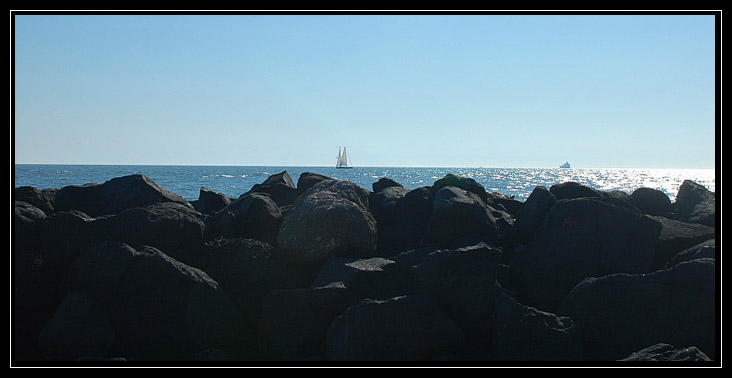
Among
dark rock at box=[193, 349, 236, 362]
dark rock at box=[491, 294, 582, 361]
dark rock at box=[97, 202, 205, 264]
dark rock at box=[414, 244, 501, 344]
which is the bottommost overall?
dark rock at box=[193, 349, 236, 362]

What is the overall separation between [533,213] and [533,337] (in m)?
3.94

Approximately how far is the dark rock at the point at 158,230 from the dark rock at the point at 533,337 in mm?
3997

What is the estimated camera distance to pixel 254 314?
7199mm

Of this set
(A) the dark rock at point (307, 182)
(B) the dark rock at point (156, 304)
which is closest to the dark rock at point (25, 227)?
(B) the dark rock at point (156, 304)

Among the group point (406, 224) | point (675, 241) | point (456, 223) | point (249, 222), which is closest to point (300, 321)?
point (249, 222)

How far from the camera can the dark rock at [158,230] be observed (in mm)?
7625

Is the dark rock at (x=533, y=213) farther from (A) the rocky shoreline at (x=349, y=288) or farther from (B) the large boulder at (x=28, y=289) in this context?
(B) the large boulder at (x=28, y=289)

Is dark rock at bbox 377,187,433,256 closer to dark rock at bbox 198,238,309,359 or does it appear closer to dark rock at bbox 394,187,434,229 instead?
dark rock at bbox 394,187,434,229

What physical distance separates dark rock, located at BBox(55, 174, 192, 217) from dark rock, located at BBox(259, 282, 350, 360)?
4094 mm

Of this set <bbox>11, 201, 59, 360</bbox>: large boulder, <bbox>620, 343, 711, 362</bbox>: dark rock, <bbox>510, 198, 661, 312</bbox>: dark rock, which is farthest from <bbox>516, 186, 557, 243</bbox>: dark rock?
<bbox>11, 201, 59, 360</bbox>: large boulder

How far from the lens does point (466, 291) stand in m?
6.38

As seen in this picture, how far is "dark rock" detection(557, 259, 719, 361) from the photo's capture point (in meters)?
6.28

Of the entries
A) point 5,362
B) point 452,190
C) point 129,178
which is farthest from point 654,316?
point 129,178
